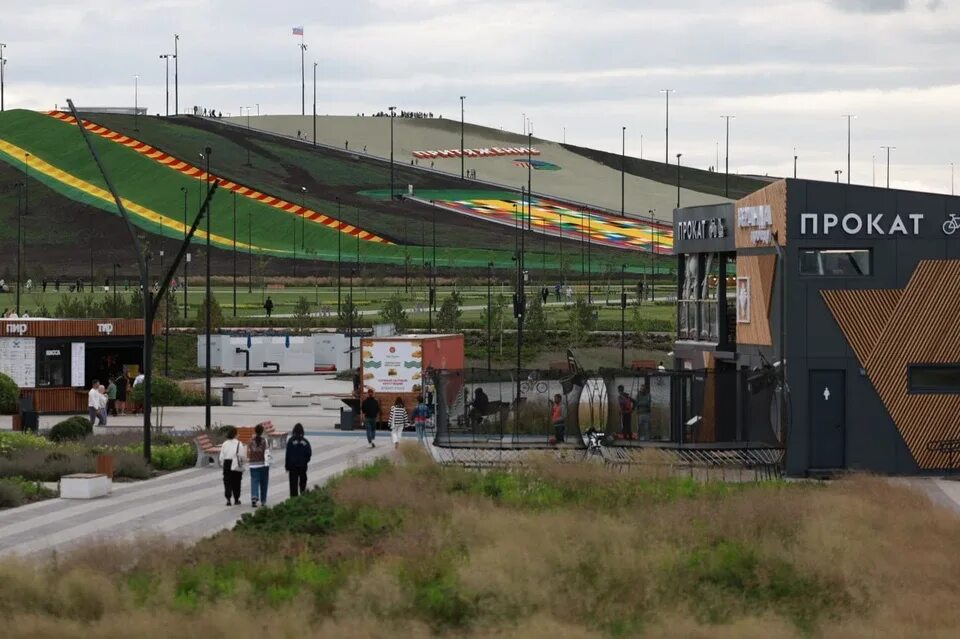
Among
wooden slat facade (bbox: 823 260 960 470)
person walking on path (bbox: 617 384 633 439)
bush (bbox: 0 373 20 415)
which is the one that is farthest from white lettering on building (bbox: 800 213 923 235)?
bush (bbox: 0 373 20 415)

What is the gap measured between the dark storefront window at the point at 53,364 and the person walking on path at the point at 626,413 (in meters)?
24.2

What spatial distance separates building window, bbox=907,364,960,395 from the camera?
128ft

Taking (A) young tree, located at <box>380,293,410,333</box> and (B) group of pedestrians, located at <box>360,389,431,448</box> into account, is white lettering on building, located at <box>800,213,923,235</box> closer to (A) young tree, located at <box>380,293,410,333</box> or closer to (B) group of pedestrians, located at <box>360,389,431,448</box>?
(B) group of pedestrians, located at <box>360,389,431,448</box>

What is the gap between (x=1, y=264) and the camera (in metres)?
175

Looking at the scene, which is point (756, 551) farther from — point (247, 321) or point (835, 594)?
point (247, 321)

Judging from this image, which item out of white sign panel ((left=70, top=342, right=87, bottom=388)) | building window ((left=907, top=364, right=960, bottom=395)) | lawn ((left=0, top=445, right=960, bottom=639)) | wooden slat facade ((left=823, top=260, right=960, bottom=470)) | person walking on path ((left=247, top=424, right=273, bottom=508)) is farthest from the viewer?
white sign panel ((left=70, top=342, right=87, bottom=388))

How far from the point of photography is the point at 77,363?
191 feet

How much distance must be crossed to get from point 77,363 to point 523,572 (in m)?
38.3

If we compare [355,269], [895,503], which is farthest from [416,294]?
[895,503]

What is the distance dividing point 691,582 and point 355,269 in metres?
139

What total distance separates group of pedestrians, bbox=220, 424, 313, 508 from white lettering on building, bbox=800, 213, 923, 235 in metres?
12.8

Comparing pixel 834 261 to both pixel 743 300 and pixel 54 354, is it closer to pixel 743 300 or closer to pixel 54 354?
pixel 743 300

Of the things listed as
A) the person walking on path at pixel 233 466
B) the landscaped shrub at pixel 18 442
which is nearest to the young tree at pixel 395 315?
the landscaped shrub at pixel 18 442

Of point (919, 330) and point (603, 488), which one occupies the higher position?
point (919, 330)
